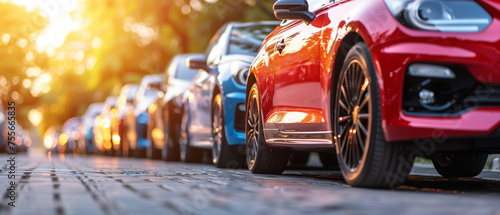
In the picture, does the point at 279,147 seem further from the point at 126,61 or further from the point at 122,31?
the point at 126,61

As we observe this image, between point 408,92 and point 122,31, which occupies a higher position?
point 122,31

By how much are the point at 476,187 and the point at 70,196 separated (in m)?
3.02


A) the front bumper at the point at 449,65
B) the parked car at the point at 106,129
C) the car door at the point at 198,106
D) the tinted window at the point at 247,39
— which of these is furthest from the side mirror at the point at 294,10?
the parked car at the point at 106,129

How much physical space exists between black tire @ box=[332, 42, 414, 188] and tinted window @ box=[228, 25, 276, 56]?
4.46 m

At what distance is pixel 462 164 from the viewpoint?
26.4ft

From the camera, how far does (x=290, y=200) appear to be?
511 centimetres

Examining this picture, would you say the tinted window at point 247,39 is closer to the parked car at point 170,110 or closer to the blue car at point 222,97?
the blue car at point 222,97

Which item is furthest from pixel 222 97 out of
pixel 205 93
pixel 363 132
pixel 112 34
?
pixel 112 34

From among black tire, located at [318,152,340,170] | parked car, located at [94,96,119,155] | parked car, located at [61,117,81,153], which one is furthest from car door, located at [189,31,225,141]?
parked car, located at [61,117,81,153]

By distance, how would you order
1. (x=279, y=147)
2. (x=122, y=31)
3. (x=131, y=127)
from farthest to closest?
1. (x=122, y=31)
2. (x=131, y=127)
3. (x=279, y=147)

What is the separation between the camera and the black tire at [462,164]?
8.02 metres

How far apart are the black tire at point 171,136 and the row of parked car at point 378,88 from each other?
485cm

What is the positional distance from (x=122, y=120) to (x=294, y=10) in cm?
1434

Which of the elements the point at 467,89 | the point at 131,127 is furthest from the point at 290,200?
the point at 131,127
